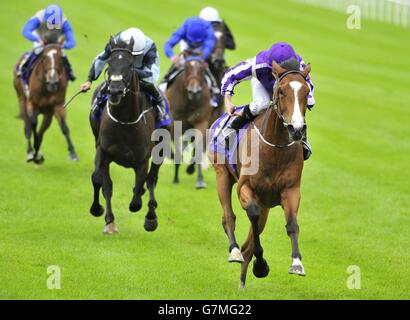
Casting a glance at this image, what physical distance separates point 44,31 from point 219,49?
3.09 metres

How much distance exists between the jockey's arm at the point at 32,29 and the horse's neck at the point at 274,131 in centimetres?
878

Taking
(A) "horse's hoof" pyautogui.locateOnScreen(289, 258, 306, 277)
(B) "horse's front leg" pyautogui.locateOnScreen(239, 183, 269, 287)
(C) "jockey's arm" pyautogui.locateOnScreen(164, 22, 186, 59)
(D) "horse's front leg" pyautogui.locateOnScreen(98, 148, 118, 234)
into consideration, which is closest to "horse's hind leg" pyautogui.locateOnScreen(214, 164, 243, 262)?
(B) "horse's front leg" pyautogui.locateOnScreen(239, 183, 269, 287)

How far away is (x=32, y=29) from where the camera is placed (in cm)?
1734

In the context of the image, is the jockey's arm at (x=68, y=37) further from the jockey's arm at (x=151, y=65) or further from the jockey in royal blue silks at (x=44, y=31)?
the jockey's arm at (x=151, y=65)

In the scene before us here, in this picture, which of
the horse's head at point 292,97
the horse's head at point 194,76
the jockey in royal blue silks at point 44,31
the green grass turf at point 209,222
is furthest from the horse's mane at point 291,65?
the jockey in royal blue silks at point 44,31

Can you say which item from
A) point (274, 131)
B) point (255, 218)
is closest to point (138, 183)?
point (255, 218)

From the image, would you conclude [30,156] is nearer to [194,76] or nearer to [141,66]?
[194,76]

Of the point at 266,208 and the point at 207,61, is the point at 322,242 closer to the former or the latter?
the point at 266,208

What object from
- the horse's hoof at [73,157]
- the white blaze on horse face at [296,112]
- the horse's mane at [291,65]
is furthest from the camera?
the horse's hoof at [73,157]

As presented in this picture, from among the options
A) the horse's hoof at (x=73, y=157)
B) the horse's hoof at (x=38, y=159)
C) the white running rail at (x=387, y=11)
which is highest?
the white running rail at (x=387, y=11)

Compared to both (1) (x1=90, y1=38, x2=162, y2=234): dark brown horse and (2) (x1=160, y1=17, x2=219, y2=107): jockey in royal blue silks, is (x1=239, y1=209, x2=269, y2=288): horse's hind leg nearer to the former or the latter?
(1) (x1=90, y1=38, x2=162, y2=234): dark brown horse

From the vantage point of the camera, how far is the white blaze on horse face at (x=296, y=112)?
8.48 m

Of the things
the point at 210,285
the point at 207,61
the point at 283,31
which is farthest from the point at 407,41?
the point at 210,285

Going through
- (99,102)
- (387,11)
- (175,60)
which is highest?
(387,11)
